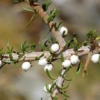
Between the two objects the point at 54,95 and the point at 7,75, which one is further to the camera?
the point at 7,75

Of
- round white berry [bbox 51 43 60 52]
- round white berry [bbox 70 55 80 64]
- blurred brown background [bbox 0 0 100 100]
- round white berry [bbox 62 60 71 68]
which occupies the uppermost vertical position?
blurred brown background [bbox 0 0 100 100]

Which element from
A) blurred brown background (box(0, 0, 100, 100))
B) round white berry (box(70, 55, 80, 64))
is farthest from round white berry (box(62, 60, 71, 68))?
blurred brown background (box(0, 0, 100, 100))

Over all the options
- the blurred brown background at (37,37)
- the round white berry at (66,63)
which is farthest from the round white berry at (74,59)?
the blurred brown background at (37,37)

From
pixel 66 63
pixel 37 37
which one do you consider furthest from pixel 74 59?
pixel 37 37

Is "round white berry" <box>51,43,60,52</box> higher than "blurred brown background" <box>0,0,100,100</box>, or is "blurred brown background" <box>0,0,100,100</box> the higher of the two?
"blurred brown background" <box>0,0,100,100</box>

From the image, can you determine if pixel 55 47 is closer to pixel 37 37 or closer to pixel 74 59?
pixel 74 59

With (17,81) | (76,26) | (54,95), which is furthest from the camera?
(17,81)

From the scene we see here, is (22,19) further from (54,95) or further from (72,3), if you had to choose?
(54,95)

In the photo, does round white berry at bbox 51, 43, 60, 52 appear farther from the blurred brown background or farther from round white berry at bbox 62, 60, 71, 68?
the blurred brown background

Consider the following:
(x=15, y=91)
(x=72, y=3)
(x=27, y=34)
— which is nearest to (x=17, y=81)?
(x=15, y=91)
